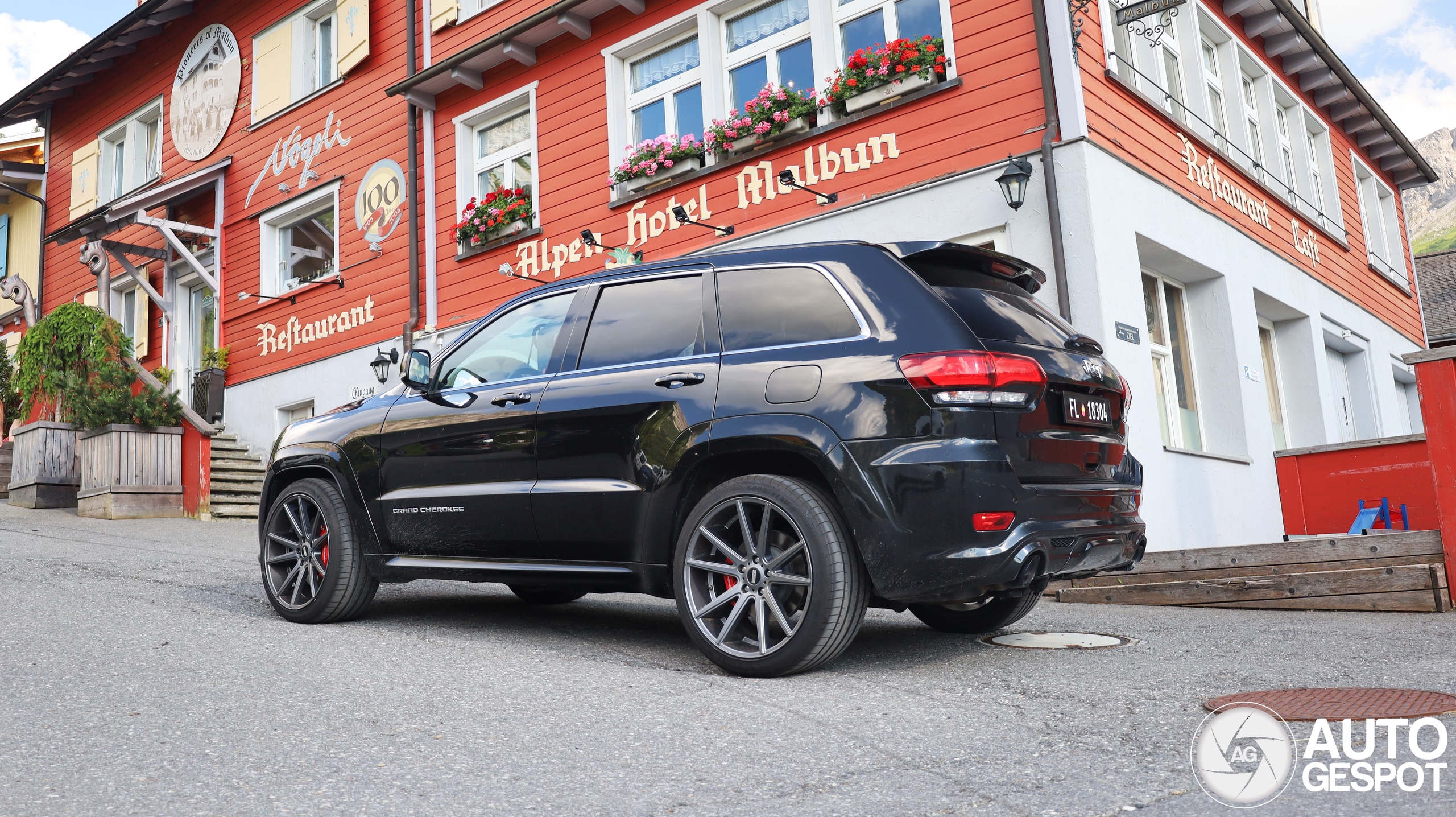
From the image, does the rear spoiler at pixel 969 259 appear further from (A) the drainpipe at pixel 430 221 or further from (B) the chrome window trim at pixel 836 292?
(A) the drainpipe at pixel 430 221

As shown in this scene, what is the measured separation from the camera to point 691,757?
3166mm

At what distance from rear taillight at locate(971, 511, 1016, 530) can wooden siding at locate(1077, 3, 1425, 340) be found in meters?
6.14

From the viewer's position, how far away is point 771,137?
10969 millimetres

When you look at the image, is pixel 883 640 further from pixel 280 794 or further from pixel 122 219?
pixel 122 219

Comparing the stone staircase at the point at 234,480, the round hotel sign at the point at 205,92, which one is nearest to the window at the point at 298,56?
the round hotel sign at the point at 205,92

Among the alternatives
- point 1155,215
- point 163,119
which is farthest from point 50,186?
point 1155,215

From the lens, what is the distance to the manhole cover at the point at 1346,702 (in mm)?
3467

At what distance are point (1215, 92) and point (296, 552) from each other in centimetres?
1159

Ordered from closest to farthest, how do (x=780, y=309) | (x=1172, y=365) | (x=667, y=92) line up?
(x=780, y=309)
(x=1172, y=365)
(x=667, y=92)

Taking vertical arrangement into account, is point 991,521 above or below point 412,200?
below

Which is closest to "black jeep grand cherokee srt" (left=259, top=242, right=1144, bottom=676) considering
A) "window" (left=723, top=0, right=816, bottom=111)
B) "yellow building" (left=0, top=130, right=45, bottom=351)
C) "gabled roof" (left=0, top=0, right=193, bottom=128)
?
"window" (left=723, top=0, right=816, bottom=111)

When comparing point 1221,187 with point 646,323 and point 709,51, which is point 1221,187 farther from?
point 646,323

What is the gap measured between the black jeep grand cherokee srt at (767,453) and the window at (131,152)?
56.3 feet

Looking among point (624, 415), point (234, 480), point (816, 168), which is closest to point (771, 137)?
point (816, 168)
